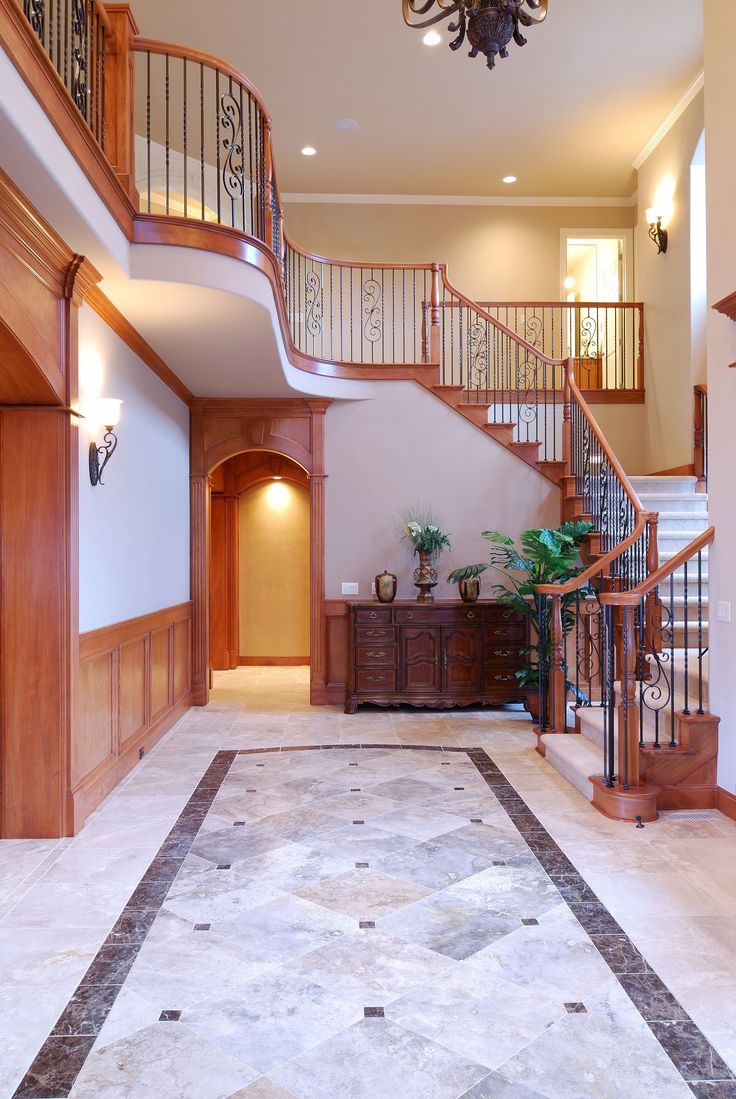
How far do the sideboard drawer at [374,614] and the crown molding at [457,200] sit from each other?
19.1ft

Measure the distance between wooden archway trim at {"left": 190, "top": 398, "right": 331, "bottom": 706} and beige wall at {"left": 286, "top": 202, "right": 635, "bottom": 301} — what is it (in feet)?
10.9

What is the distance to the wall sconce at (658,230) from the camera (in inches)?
326

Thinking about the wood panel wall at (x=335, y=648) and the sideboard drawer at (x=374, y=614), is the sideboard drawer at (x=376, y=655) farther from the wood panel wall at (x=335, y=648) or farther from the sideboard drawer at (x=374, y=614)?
the wood panel wall at (x=335, y=648)

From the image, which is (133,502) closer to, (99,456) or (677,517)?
(99,456)

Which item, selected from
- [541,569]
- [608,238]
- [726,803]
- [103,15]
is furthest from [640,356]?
[103,15]

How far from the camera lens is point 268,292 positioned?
479 cm

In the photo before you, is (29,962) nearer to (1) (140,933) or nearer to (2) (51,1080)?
(1) (140,933)

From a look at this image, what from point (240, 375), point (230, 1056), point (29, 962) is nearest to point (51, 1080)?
point (230, 1056)

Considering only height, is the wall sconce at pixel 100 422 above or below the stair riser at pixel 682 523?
above

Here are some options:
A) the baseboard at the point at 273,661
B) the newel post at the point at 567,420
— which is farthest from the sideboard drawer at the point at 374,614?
the baseboard at the point at 273,661

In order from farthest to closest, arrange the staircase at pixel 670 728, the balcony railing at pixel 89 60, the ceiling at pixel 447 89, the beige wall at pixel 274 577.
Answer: the beige wall at pixel 274 577 < the ceiling at pixel 447 89 < the staircase at pixel 670 728 < the balcony railing at pixel 89 60

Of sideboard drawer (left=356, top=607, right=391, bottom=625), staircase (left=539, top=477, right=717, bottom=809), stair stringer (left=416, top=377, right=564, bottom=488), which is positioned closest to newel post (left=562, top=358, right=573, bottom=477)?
stair stringer (left=416, top=377, right=564, bottom=488)

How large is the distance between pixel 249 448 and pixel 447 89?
410cm

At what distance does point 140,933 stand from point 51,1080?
0.83m
